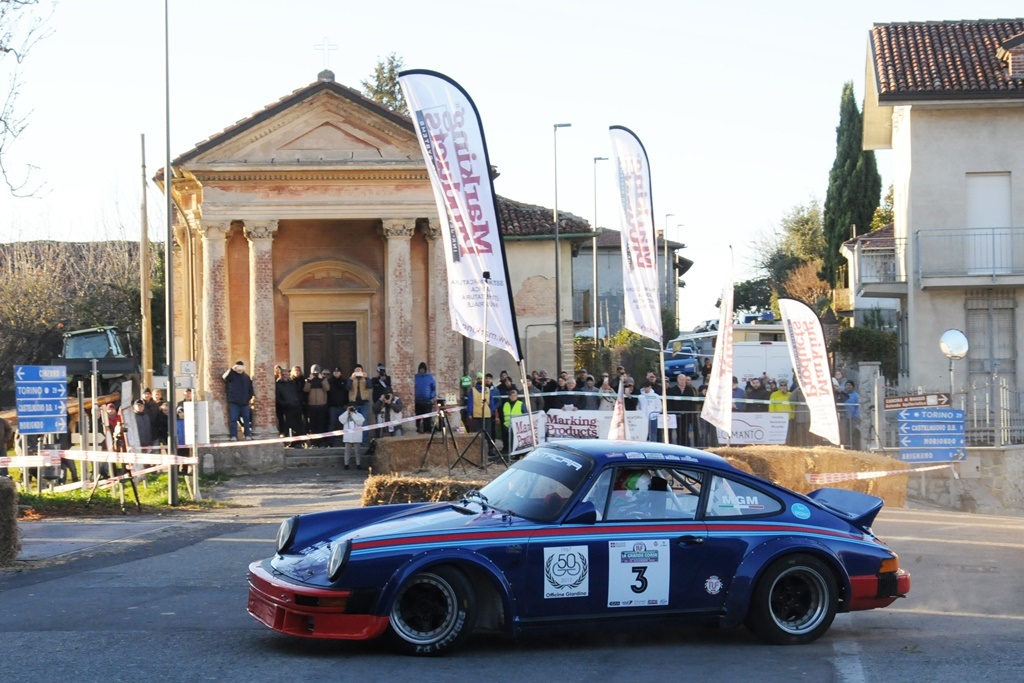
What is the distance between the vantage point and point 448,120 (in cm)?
1483

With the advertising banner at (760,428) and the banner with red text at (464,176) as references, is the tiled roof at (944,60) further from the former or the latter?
the banner with red text at (464,176)

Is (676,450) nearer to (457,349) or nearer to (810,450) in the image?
(810,450)

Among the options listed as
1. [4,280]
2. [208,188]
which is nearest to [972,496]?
[208,188]

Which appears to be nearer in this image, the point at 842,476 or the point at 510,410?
the point at 842,476

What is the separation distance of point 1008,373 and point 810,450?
14.1m

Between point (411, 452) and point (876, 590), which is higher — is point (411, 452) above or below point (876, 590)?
above

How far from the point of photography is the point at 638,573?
8312 millimetres

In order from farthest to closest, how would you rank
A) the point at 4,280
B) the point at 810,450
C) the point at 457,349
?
the point at 4,280, the point at 457,349, the point at 810,450

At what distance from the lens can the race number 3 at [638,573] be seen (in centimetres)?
825

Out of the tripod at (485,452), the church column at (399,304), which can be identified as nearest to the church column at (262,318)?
the church column at (399,304)

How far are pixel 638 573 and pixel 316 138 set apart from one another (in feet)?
70.4

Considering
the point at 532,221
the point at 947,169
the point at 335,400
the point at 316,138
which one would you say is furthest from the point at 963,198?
the point at 335,400

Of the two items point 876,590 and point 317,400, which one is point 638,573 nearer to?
point 876,590

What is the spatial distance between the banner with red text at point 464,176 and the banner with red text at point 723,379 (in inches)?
165
